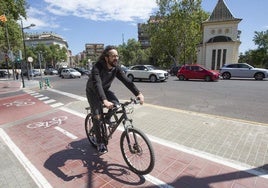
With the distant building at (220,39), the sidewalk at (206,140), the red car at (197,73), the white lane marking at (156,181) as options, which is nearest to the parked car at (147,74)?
the red car at (197,73)

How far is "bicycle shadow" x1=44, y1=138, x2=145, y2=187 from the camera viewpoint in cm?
304

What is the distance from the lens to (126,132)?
3.13m

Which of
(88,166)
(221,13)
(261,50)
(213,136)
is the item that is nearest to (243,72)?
(213,136)

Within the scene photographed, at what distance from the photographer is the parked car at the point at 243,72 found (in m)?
18.0

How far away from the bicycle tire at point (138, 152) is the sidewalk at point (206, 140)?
109 centimetres

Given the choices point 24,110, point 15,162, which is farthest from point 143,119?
point 24,110

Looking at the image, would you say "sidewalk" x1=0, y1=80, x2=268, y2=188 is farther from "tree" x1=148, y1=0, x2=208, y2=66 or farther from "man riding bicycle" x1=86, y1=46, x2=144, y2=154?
"tree" x1=148, y1=0, x2=208, y2=66

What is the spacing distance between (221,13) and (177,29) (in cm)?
925

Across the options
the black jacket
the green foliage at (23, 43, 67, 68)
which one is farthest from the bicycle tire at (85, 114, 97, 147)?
the green foliage at (23, 43, 67, 68)

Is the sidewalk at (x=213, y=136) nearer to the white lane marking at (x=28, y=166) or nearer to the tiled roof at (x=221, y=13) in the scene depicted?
the white lane marking at (x=28, y=166)

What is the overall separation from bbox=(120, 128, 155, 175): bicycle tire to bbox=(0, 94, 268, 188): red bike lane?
13 cm

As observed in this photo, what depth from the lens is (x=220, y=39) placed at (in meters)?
34.9

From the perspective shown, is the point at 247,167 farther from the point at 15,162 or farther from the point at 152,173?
the point at 15,162

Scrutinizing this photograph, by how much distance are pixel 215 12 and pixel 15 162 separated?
4203 cm
